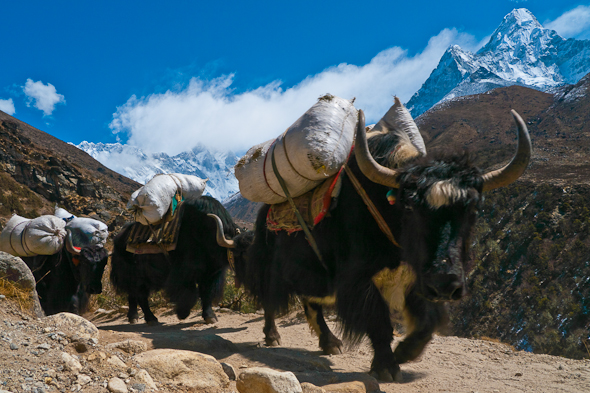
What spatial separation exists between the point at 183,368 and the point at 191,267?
3580mm

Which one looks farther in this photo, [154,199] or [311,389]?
[154,199]

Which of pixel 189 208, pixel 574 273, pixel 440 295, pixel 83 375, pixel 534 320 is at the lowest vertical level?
pixel 534 320

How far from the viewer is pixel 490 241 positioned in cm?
1334

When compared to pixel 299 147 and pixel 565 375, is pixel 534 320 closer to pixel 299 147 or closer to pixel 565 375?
pixel 565 375

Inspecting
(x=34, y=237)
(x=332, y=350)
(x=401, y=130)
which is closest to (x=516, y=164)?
(x=401, y=130)

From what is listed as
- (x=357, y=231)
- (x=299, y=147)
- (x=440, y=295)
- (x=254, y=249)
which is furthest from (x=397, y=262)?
(x=254, y=249)

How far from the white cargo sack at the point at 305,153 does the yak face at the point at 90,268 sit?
3615mm

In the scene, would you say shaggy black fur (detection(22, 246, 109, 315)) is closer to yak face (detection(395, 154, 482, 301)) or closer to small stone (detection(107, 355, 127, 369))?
small stone (detection(107, 355, 127, 369))

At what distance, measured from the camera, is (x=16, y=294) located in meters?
2.71

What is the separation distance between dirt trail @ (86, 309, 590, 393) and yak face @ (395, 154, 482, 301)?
86 cm

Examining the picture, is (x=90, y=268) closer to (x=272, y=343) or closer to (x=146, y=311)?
(x=146, y=311)

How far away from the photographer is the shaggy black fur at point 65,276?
6199 millimetres

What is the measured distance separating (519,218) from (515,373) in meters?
12.7

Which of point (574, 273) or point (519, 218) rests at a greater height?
point (519, 218)
